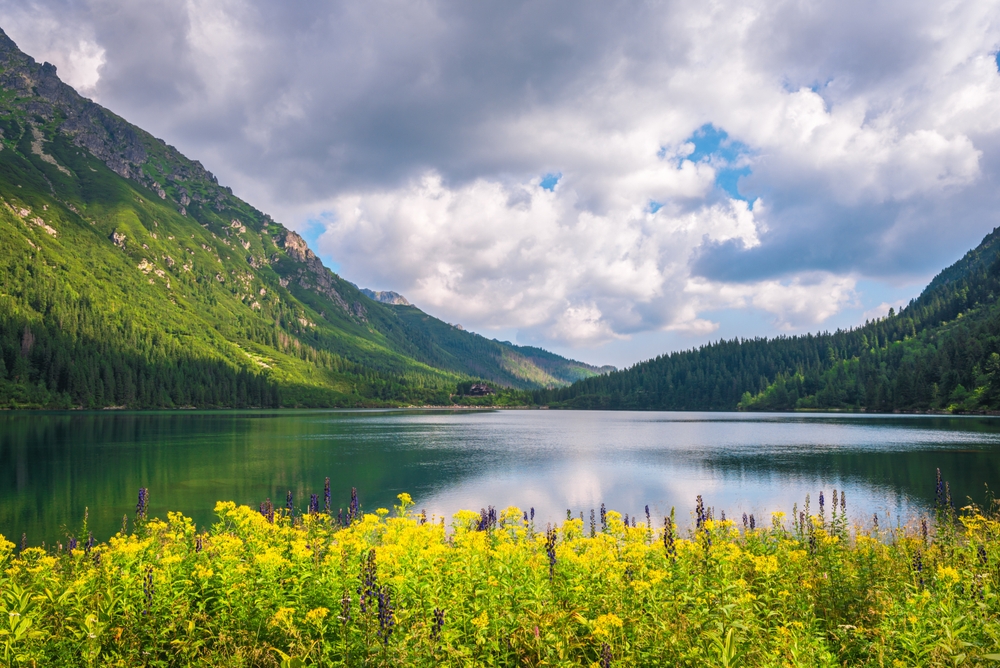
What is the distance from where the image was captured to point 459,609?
8.42 meters

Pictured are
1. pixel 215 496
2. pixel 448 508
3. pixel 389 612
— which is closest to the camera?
pixel 389 612

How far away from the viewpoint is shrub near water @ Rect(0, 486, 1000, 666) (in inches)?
290

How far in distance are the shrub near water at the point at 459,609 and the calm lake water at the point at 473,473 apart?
25.2 m

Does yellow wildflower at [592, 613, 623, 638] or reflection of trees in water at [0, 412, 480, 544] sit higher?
yellow wildflower at [592, 613, 623, 638]

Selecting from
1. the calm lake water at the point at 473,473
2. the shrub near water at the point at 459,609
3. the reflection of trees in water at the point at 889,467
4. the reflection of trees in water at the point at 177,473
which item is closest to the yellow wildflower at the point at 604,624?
the shrub near water at the point at 459,609

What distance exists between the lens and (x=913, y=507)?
35312 mm

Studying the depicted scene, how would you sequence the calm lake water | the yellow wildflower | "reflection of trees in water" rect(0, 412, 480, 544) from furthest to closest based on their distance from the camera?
the calm lake water → "reflection of trees in water" rect(0, 412, 480, 544) → the yellow wildflower

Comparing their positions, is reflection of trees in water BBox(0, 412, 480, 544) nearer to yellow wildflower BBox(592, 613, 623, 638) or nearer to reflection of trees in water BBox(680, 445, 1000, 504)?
yellow wildflower BBox(592, 613, 623, 638)

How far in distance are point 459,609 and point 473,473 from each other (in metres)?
48.3

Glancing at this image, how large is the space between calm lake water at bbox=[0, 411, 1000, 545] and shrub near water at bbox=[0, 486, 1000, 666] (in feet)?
82.8

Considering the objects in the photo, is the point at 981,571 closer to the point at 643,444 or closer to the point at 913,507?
the point at 913,507

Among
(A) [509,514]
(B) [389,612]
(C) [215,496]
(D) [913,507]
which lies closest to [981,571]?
(A) [509,514]

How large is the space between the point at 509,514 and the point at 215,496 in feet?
120

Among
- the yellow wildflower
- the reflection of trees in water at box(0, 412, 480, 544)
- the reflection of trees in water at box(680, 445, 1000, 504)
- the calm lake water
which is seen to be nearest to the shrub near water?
the yellow wildflower
